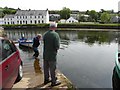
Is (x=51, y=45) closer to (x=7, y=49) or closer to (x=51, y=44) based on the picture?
(x=51, y=44)

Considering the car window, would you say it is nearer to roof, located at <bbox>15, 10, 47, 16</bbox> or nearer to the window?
the window

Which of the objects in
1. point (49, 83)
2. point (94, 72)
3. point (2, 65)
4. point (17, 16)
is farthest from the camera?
point (17, 16)

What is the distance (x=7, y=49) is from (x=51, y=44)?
1411 mm

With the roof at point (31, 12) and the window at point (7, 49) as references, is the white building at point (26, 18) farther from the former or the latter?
the window at point (7, 49)

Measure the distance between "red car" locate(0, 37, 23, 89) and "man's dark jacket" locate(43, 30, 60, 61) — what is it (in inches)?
43.2

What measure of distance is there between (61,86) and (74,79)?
187 inches

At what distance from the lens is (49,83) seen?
7.94 metres

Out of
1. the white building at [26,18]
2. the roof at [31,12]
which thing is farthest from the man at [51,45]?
the roof at [31,12]

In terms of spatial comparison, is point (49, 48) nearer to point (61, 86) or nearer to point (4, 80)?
point (61, 86)

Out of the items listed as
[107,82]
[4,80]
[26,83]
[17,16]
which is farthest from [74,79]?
[17,16]

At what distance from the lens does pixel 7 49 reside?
24.3 ft

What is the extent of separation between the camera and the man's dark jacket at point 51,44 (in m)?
7.32

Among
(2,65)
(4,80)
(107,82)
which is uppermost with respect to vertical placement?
(2,65)

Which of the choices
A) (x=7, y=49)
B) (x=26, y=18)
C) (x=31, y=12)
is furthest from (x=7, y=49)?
(x=31, y=12)
